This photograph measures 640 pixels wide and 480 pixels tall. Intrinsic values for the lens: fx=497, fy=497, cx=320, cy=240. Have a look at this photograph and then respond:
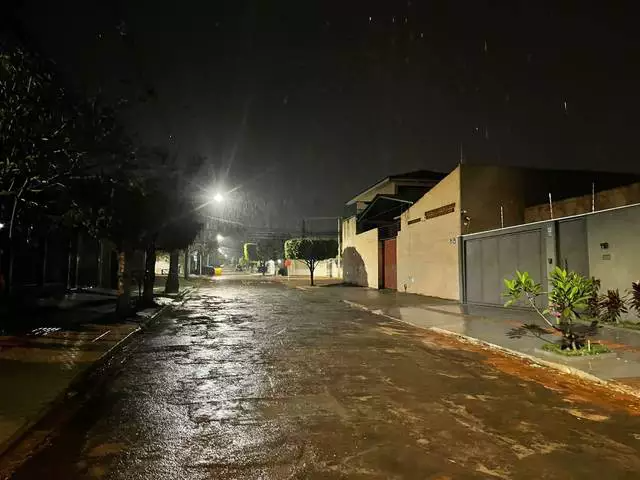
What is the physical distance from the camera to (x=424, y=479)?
399cm

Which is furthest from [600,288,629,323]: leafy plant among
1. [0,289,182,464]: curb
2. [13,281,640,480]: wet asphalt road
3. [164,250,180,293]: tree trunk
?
[164,250,180,293]: tree trunk

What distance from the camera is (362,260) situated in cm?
4012

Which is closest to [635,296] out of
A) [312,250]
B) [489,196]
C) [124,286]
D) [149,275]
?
[489,196]

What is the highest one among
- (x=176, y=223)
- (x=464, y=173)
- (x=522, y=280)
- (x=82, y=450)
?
(x=464, y=173)

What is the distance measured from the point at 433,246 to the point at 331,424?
19854mm

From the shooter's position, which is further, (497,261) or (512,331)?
(497,261)

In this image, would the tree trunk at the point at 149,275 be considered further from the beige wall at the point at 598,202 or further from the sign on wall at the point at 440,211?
the beige wall at the point at 598,202

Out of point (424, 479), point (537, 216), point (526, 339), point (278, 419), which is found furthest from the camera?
point (537, 216)

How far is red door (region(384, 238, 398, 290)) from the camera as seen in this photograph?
3216 centimetres

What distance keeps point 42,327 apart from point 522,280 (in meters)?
11.4

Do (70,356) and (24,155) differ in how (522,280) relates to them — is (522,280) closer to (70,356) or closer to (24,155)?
(70,356)

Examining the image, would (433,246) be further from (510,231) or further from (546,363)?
(546,363)

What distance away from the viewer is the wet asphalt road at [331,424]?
4258mm

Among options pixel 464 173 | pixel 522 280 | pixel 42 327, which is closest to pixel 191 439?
pixel 522 280
